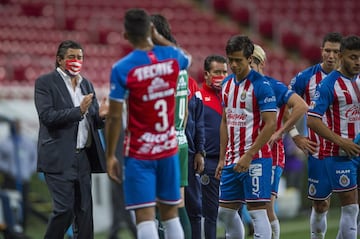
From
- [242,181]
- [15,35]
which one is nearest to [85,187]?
[242,181]

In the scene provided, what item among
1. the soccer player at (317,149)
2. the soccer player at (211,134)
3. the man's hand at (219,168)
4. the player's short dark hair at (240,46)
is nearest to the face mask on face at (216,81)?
the soccer player at (211,134)

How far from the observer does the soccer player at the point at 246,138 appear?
28.9 feet

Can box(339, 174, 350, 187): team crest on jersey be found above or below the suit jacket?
below

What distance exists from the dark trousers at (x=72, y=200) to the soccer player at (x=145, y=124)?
169cm

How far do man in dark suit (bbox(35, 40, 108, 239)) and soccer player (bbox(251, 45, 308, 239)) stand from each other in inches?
68.6

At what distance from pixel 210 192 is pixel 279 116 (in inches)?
44.0

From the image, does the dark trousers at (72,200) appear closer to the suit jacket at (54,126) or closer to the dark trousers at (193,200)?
the suit jacket at (54,126)

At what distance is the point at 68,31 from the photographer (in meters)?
22.3

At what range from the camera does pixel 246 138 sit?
9094 millimetres

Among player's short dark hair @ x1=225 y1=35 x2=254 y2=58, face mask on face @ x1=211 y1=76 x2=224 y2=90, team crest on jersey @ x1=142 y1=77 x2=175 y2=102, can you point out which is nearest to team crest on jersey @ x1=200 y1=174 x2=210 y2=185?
face mask on face @ x1=211 y1=76 x2=224 y2=90

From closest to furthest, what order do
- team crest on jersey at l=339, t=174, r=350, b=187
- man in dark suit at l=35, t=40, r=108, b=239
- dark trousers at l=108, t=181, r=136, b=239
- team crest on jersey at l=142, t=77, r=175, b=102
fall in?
team crest on jersey at l=142, t=77, r=175, b=102, man in dark suit at l=35, t=40, r=108, b=239, team crest on jersey at l=339, t=174, r=350, b=187, dark trousers at l=108, t=181, r=136, b=239

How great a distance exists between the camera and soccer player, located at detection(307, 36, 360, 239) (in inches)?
375

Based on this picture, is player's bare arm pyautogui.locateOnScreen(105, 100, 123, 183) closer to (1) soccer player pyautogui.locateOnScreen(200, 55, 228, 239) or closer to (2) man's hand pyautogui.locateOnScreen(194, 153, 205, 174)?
(2) man's hand pyautogui.locateOnScreen(194, 153, 205, 174)

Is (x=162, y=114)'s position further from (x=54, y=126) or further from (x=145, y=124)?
(x=54, y=126)
